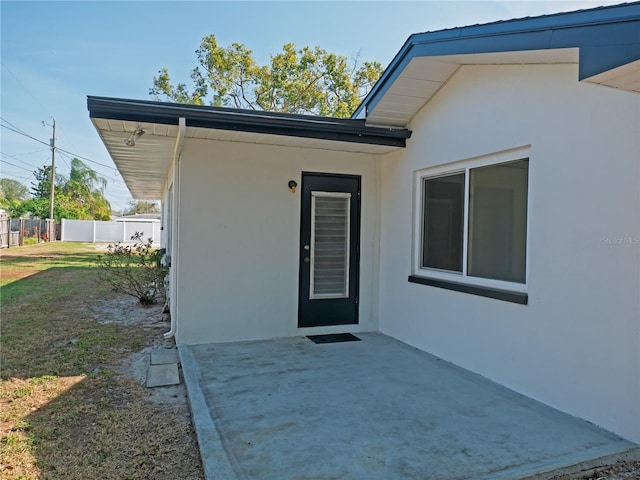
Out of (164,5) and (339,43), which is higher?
(339,43)

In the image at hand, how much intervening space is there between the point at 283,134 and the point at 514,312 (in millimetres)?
3417

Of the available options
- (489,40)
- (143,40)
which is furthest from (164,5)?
(489,40)

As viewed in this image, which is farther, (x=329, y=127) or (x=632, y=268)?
(x=329, y=127)

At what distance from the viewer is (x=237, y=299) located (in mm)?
6051

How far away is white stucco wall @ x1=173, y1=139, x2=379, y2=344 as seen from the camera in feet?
19.0

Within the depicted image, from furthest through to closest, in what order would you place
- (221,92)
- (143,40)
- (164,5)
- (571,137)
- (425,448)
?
(221,92) → (143,40) → (164,5) → (571,137) → (425,448)

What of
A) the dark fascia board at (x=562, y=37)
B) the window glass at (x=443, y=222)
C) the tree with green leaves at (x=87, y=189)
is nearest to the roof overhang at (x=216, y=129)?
the window glass at (x=443, y=222)

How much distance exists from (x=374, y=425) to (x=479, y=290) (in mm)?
2022

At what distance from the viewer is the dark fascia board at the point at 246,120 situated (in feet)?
15.3

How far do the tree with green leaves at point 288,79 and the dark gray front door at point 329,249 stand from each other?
15.4m

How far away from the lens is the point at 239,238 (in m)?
6.07

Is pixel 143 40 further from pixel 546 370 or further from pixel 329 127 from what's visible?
pixel 546 370

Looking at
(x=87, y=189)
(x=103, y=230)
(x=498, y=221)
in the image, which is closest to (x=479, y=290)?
(x=498, y=221)

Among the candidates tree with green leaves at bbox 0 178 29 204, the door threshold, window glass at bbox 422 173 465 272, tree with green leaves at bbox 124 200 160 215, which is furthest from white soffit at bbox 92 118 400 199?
tree with green leaves at bbox 0 178 29 204
